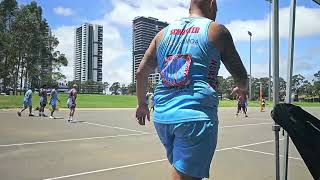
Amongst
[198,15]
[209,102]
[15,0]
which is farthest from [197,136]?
[15,0]

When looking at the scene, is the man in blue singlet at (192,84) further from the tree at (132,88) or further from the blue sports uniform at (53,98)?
the blue sports uniform at (53,98)

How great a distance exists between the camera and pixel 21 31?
75812 millimetres

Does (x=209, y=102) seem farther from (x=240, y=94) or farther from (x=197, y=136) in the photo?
(x=240, y=94)

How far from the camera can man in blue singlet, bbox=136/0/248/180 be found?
3.20 metres

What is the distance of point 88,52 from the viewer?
140375 millimetres

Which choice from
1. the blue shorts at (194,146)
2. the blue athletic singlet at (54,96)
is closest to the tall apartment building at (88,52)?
the blue athletic singlet at (54,96)

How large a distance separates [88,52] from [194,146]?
13934cm

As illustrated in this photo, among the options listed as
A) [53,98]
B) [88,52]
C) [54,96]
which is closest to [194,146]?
[53,98]

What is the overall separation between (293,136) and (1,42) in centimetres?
7763

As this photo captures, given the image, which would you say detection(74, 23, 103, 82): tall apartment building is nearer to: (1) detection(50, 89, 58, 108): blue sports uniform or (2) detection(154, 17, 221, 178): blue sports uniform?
(1) detection(50, 89, 58, 108): blue sports uniform

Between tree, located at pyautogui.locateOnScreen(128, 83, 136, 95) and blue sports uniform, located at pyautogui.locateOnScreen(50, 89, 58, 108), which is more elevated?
tree, located at pyautogui.locateOnScreen(128, 83, 136, 95)

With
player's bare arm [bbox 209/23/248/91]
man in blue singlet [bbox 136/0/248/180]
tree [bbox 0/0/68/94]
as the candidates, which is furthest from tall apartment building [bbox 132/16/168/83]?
tree [bbox 0/0/68/94]

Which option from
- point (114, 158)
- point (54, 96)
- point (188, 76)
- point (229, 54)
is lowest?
point (114, 158)

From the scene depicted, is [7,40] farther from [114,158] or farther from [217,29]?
[217,29]
